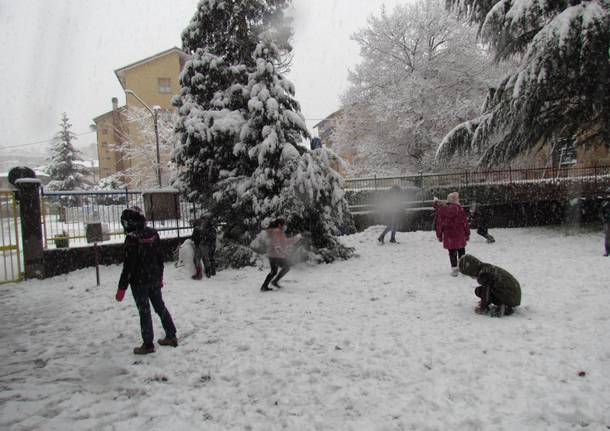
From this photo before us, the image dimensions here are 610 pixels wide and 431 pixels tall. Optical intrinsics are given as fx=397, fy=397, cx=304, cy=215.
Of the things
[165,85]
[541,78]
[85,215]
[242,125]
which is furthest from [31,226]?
[165,85]

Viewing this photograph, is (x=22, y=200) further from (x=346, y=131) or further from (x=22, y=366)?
(x=346, y=131)

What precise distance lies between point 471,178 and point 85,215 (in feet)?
48.4

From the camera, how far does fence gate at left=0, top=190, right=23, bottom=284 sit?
29.5 feet

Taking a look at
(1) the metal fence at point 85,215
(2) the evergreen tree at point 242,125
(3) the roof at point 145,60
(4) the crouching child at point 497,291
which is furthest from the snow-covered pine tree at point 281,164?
(3) the roof at point 145,60

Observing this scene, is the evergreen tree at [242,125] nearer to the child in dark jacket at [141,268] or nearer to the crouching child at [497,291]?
the crouching child at [497,291]

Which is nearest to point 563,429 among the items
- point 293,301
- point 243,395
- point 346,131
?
point 243,395

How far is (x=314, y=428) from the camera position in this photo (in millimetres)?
3158

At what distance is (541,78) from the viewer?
35.3ft

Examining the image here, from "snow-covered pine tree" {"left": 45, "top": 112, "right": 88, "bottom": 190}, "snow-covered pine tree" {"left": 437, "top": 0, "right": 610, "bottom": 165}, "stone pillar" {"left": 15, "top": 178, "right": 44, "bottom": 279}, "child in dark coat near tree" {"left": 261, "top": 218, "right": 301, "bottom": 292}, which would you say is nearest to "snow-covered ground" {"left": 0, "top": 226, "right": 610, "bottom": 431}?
"child in dark coat near tree" {"left": 261, "top": 218, "right": 301, "bottom": 292}

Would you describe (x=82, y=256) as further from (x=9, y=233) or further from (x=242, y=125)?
(x=242, y=125)

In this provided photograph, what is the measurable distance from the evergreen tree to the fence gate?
12.8ft

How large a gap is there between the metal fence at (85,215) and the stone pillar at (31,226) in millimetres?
361

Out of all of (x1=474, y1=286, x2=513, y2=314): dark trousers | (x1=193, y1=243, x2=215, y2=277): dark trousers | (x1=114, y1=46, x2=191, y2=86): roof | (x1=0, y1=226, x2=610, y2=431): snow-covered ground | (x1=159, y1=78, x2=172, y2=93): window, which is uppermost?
(x1=114, y1=46, x2=191, y2=86): roof

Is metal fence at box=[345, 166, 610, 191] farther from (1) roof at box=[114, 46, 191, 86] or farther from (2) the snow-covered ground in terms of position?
(1) roof at box=[114, 46, 191, 86]
